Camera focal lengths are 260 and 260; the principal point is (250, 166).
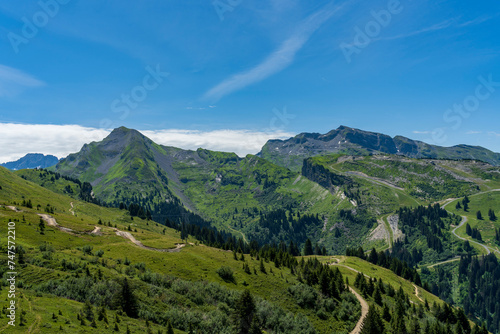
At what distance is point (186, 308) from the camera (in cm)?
5703

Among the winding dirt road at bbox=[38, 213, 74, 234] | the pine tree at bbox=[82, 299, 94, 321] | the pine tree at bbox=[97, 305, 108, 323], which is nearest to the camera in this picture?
the pine tree at bbox=[82, 299, 94, 321]

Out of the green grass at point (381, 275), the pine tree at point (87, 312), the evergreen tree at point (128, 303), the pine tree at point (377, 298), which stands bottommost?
the green grass at point (381, 275)

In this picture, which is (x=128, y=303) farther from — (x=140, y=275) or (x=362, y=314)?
(x=362, y=314)

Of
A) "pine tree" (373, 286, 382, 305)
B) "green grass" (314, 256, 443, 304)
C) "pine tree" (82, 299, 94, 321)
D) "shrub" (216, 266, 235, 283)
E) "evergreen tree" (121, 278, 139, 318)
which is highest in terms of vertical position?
"pine tree" (82, 299, 94, 321)

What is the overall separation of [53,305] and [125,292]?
1149 cm

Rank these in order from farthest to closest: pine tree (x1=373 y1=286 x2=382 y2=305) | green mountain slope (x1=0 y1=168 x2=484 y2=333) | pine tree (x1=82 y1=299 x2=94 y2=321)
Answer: pine tree (x1=373 y1=286 x2=382 y2=305) → green mountain slope (x1=0 y1=168 x2=484 y2=333) → pine tree (x1=82 y1=299 x2=94 y2=321)

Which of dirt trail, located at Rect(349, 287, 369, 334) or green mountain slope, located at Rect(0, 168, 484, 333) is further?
dirt trail, located at Rect(349, 287, 369, 334)

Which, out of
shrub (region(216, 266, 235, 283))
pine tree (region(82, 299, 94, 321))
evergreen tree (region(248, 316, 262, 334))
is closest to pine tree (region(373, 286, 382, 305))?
shrub (region(216, 266, 235, 283))

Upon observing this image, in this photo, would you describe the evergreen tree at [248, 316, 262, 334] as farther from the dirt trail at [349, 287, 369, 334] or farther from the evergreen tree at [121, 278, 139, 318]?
the dirt trail at [349, 287, 369, 334]

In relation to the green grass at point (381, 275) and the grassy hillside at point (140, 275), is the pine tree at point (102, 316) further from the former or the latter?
the green grass at point (381, 275)

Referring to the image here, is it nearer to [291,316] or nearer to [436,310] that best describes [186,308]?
[291,316]

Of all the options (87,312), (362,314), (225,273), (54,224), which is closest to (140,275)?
(87,312)

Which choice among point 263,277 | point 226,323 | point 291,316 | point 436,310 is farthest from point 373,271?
point 226,323

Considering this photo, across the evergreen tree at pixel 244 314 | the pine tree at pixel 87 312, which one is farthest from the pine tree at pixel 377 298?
the pine tree at pixel 87 312
